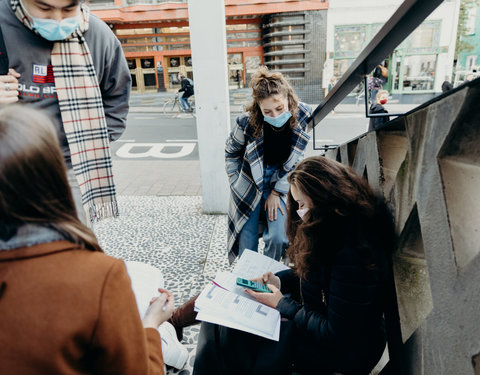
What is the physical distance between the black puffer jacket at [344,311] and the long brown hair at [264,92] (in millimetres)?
1100

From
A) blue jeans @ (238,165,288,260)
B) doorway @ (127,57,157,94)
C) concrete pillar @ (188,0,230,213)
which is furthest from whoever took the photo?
doorway @ (127,57,157,94)

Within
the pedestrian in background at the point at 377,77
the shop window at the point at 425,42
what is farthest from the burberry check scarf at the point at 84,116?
the shop window at the point at 425,42

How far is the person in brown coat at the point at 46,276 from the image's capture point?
2.36ft

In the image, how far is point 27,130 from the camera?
733 millimetres

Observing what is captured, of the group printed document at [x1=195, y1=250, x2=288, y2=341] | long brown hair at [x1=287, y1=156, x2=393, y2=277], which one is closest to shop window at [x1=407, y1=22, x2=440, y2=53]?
long brown hair at [x1=287, y1=156, x2=393, y2=277]

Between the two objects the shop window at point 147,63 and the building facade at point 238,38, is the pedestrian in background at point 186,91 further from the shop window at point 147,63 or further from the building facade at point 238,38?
the shop window at point 147,63

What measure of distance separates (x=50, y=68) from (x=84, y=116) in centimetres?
27

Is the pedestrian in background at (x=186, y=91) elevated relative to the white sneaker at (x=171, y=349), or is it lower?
elevated

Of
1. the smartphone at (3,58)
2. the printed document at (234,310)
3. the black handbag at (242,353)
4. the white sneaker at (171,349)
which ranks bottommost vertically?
the white sneaker at (171,349)

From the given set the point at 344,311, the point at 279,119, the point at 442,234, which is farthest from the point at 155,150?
the point at 442,234

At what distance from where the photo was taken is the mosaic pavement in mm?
2667

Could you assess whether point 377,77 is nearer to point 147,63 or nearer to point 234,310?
point 234,310

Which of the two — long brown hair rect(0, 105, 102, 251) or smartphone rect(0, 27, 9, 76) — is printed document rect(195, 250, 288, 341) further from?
smartphone rect(0, 27, 9, 76)

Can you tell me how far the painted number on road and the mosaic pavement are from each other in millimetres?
3134
